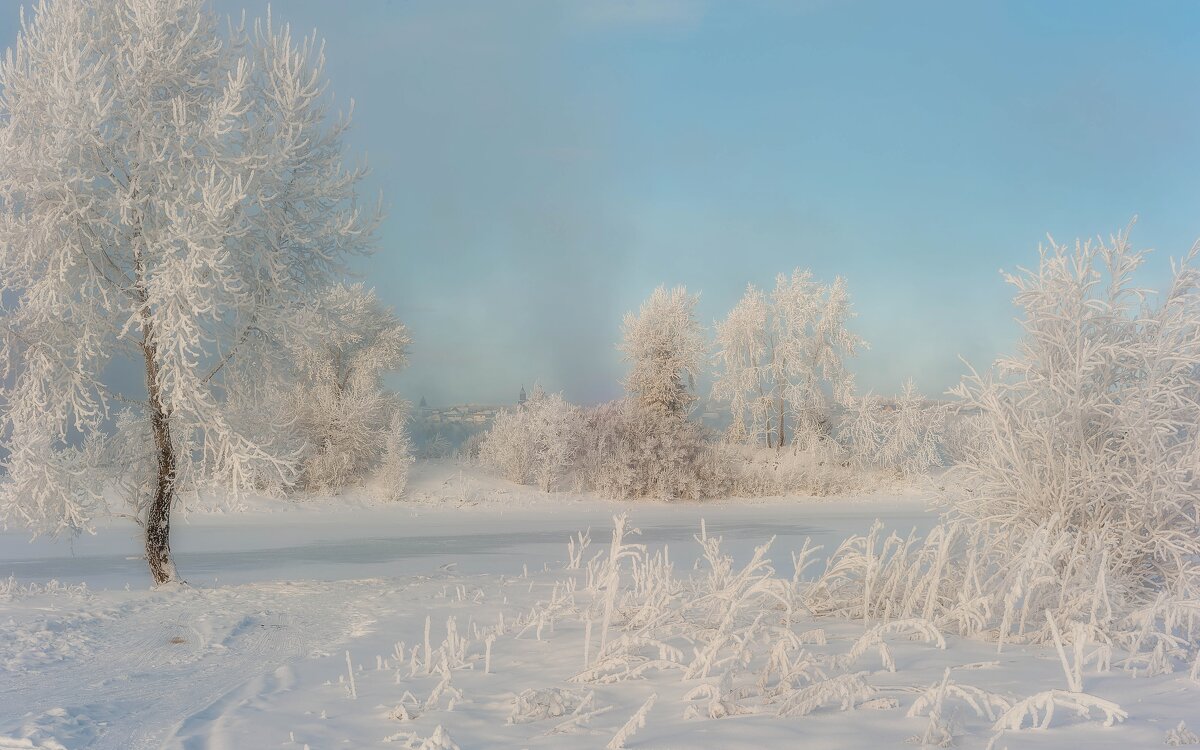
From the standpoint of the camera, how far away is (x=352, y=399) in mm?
26562

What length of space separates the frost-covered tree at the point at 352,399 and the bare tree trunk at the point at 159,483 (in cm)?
1332

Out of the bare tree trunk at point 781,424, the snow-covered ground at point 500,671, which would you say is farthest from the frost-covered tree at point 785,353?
the snow-covered ground at point 500,671

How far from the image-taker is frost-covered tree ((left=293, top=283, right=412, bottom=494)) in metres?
25.5

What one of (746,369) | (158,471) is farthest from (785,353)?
(158,471)

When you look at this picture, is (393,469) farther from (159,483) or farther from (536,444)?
(159,483)

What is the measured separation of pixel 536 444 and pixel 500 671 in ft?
75.6

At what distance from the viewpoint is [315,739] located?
13.0ft

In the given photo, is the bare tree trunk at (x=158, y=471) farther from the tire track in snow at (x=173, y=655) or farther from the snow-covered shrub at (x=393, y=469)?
the snow-covered shrub at (x=393, y=469)

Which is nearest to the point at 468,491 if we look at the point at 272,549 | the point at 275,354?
the point at 272,549

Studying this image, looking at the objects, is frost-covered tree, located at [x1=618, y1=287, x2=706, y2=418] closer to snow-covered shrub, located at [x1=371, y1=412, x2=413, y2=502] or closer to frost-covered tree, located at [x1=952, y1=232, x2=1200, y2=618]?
snow-covered shrub, located at [x1=371, y1=412, x2=413, y2=502]

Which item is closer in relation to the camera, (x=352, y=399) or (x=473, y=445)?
(x=352, y=399)

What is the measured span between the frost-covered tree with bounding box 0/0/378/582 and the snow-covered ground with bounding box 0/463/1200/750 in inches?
62.9

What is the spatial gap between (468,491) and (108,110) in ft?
57.2

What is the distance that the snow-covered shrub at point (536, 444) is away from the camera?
89.7 ft
